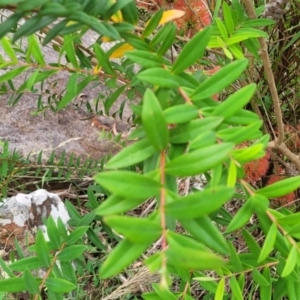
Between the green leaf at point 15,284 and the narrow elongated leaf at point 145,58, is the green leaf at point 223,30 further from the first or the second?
the green leaf at point 15,284

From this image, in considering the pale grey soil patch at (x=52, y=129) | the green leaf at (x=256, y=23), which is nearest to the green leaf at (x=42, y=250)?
the green leaf at (x=256, y=23)

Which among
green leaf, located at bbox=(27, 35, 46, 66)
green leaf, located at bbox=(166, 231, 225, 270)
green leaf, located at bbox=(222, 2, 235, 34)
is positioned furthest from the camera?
green leaf, located at bbox=(222, 2, 235, 34)

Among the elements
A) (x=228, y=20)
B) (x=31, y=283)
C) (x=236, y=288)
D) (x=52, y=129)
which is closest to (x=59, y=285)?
(x=31, y=283)

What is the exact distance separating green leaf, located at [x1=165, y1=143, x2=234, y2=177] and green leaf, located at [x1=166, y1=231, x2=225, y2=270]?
5 centimetres

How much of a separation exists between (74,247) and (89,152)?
1.15m

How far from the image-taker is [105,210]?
330 millimetres

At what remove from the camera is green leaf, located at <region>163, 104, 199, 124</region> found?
370 mm

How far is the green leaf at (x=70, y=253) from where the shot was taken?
2.08 feet

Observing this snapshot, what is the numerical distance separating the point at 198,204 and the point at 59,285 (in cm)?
36

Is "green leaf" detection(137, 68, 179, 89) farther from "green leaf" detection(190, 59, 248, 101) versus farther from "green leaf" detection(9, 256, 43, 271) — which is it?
"green leaf" detection(9, 256, 43, 271)

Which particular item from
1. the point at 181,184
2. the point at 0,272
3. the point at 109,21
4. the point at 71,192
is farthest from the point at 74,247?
the point at 71,192

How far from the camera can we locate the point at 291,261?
19.2 inches

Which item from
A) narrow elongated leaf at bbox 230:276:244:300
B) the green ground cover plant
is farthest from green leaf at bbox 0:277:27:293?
narrow elongated leaf at bbox 230:276:244:300

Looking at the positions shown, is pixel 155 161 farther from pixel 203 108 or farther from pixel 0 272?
pixel 0 272
